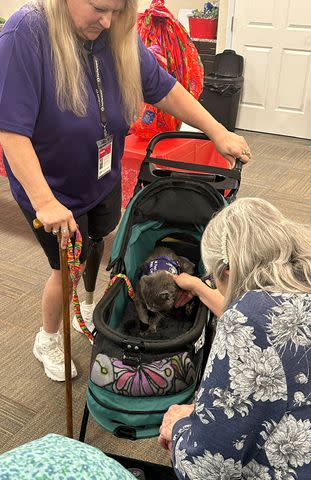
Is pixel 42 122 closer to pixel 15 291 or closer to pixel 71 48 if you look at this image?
pixel 71 48

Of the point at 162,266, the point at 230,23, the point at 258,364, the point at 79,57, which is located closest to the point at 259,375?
the point at 258,364

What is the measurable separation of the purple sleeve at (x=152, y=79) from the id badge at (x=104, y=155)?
27cm

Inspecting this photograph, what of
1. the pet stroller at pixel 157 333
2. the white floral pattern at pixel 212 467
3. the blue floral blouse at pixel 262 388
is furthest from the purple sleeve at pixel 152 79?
the white floral pattern at pixel 212 467

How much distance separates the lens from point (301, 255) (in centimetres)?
95

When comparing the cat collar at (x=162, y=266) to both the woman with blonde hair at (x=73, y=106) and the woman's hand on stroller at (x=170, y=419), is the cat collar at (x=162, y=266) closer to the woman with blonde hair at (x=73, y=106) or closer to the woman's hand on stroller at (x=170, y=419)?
the woman with blonde hair at (x=73, y=106)

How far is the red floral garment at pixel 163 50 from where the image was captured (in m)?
2.54

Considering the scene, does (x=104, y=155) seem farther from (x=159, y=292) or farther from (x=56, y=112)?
(x=159, y=292)

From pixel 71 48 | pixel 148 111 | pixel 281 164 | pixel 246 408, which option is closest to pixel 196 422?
pixel 246 408

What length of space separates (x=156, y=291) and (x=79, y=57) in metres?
0.73

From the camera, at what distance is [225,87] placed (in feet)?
14.7

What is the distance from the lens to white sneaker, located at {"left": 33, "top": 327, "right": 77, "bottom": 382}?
6.22 ft

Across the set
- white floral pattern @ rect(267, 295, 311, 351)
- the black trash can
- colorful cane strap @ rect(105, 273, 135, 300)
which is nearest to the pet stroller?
colorful cane strap @ rect(105, 273, 135, 300)

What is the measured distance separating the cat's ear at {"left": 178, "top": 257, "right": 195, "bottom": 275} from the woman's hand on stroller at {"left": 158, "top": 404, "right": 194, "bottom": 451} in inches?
23.0

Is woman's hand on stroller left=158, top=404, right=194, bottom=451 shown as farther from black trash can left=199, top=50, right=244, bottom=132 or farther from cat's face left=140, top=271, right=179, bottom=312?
black trash can left=199, top=50, right=244, bottom=132
